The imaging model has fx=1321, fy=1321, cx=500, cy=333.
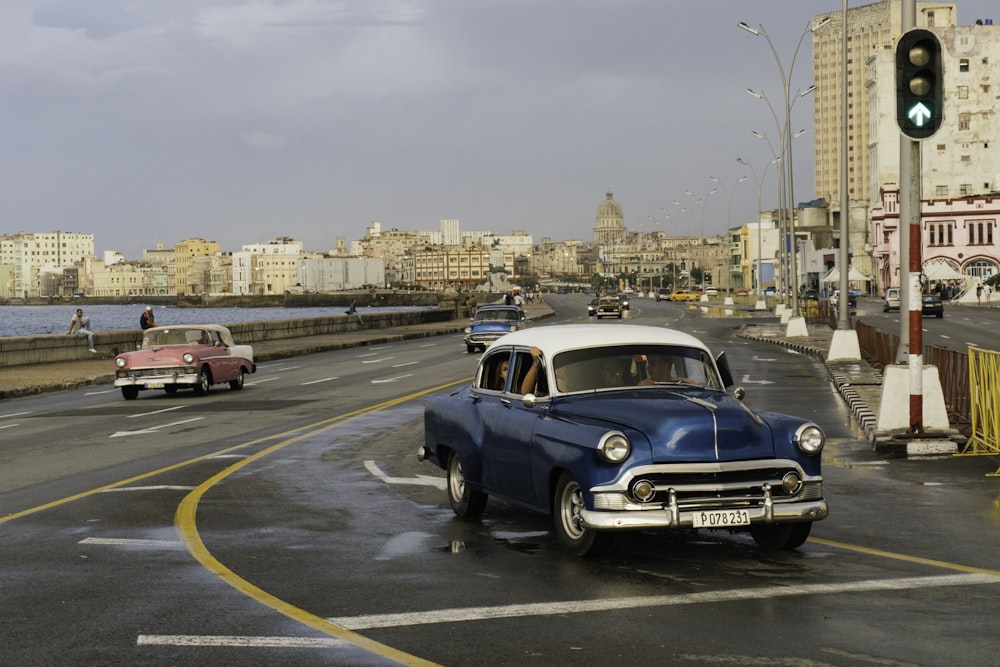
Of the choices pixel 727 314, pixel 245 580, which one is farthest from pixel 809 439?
pixel 727 314

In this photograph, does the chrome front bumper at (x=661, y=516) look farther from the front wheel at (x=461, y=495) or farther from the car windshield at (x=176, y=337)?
the car windshield at (x=176, y=337)

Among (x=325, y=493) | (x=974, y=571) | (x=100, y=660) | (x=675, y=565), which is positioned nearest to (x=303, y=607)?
(x=100, y=660)

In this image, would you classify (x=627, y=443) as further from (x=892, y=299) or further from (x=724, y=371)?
(x=892, y=299)

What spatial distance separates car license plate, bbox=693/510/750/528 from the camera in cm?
884

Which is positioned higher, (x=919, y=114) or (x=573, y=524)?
(x=919, y=114)

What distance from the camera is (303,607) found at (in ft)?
26.4

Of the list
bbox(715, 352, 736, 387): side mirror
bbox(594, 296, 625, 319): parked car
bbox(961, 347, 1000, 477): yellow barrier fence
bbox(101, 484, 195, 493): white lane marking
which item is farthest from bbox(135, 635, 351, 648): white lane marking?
bbox(594, 296, 625, 319): parked car

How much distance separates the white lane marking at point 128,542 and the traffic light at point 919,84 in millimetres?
9445

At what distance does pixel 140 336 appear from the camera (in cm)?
4606

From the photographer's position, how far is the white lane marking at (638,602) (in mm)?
7641

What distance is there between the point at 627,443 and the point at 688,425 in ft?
1.45

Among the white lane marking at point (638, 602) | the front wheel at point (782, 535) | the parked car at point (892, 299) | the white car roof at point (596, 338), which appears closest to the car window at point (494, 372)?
the white car roof at point (596, 338)

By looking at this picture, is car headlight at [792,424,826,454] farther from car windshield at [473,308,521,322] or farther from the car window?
car windshield at [473,308,521,322]

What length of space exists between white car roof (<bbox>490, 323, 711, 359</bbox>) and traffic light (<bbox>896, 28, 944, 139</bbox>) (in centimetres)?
560
